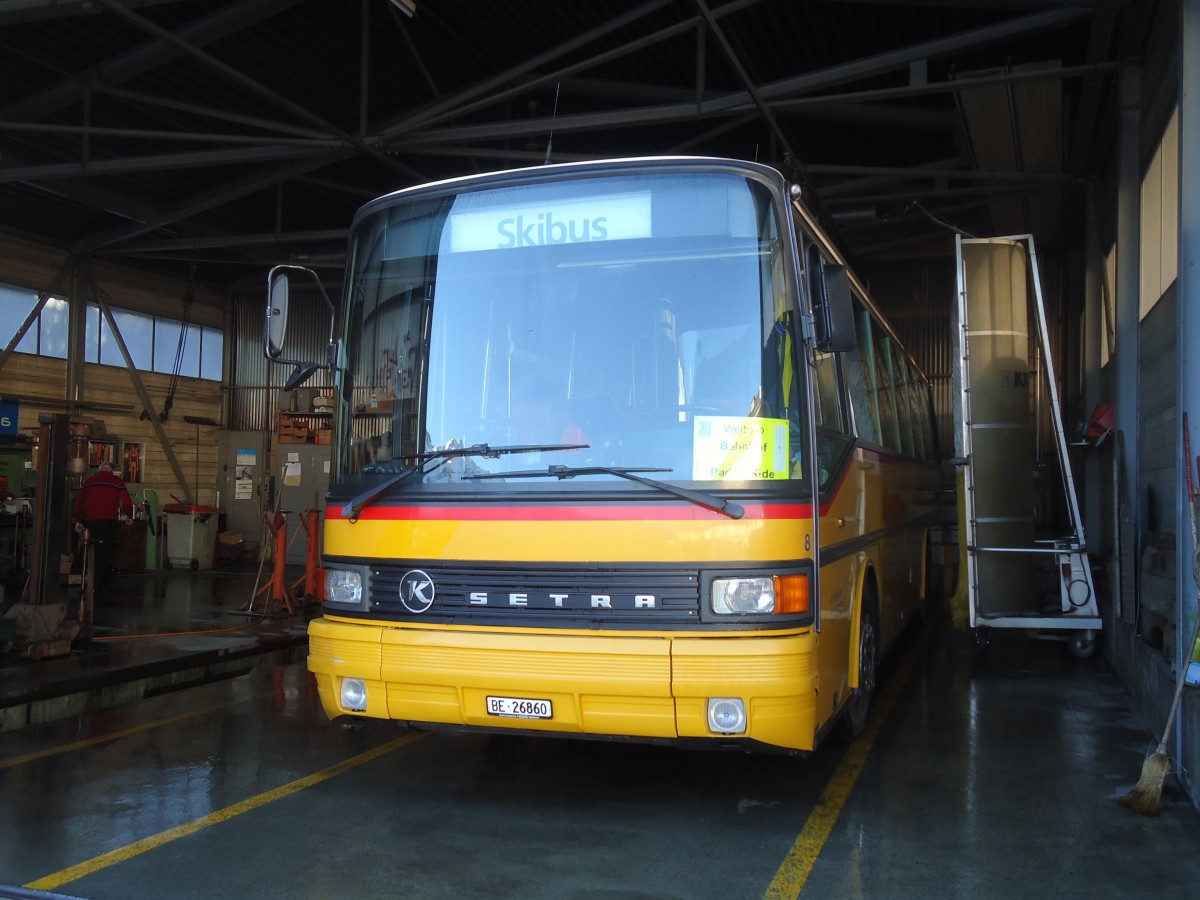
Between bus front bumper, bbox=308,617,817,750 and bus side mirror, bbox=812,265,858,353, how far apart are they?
135 centimetres

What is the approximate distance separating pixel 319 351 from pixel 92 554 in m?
15.3

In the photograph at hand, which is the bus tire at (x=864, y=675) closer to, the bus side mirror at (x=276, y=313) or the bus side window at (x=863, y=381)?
the bus side window at (x=863, y=381)

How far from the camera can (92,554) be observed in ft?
34.9

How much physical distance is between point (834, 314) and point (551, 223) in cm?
142

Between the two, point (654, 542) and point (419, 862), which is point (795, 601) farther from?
point (419, 862)

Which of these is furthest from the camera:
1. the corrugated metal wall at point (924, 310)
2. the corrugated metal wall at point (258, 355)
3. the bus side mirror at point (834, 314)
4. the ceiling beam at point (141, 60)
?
the corrugated metal wall at point (258, 355)

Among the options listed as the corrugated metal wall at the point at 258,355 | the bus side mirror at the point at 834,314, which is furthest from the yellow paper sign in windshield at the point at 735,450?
the corrugated metal wall at the point at 258,355

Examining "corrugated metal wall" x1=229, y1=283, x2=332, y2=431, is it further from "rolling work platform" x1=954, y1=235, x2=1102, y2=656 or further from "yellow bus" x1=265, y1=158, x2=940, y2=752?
"yellow bus" x1=265, y1=158, x2=940, y2=752

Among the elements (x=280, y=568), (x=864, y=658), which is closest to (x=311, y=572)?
(x=280, y=568)

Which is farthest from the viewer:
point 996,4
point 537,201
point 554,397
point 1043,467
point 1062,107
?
point 1043,467

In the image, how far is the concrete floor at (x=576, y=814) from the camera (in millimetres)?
4316

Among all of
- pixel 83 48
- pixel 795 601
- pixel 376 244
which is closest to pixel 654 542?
pixel 795 601

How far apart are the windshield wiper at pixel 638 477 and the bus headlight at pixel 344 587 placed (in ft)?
2.78

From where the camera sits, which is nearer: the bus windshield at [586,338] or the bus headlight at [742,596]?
the bus headlight at [742,596]
